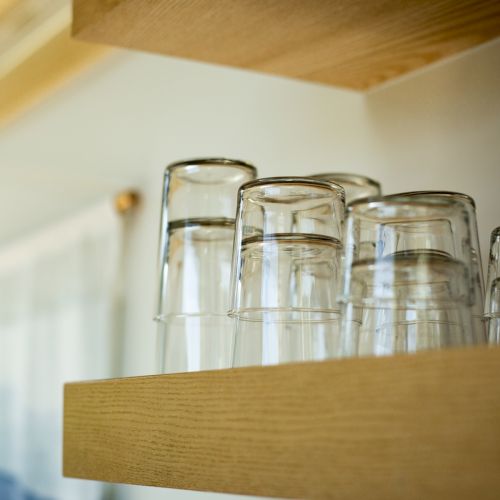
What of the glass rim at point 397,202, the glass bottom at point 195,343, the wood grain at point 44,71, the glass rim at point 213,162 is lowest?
the glass bottom at point 195,343

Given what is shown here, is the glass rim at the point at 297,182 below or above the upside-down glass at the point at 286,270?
above

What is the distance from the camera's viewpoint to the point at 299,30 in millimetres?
862

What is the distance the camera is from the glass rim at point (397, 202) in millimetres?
614

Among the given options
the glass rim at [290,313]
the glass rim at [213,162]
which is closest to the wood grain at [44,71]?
the glass rim at [213,162]

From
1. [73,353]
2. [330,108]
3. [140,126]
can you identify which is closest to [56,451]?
[73,353]

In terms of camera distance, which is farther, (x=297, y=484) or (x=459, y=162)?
(x=459, y=162)

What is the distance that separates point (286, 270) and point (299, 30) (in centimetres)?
27

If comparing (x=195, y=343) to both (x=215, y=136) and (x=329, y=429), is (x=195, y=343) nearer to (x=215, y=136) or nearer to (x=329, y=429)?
(x=329, y=429)

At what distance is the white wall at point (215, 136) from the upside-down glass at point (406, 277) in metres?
0.25

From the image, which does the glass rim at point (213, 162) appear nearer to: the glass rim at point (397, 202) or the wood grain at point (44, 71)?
the glass rim at point (397, 202)

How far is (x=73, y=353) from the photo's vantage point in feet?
6.28

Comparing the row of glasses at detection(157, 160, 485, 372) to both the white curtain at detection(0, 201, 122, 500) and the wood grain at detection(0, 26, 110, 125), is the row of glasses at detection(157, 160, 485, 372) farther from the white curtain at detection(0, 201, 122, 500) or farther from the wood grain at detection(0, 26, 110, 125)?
the wood grain at detection(0, 26, 110, 125)

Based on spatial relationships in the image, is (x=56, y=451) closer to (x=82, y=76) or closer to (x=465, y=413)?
(x=82, y=76)

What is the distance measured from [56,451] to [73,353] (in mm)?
215
